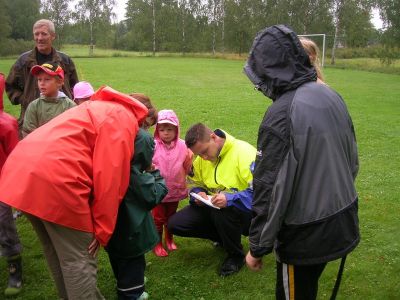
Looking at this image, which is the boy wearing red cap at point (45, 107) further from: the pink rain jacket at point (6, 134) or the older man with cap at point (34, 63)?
the pink rain jacket at point (6, 134)

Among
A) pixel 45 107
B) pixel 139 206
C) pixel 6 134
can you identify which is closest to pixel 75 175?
pixel 139 206

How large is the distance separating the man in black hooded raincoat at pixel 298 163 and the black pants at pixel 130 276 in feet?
3.90

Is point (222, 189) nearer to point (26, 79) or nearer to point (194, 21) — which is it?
point (26, 79)

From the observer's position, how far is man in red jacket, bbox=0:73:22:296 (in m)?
3.47

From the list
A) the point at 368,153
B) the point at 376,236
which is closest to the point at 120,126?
the point at 376,236

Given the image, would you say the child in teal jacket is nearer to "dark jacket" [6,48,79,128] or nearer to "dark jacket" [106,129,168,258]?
"dark jacket" [106,129,168,258]

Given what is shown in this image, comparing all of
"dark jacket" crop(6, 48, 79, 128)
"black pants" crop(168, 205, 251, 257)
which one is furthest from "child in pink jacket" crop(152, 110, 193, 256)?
"dark jacket" crop(6, 48, 79, 128)

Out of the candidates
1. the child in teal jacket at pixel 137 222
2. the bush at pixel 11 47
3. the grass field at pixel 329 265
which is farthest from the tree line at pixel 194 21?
the child in teal jacket at pixel 137 222

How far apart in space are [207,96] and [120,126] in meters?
14.3

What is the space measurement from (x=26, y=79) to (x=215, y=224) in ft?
9.35

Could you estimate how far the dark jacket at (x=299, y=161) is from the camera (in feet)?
6.91

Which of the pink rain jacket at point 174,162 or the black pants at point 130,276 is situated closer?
the black pants at point 130,276

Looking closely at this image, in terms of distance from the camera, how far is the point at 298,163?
211 cm

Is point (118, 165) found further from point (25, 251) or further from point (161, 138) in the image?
point (25, 251)
